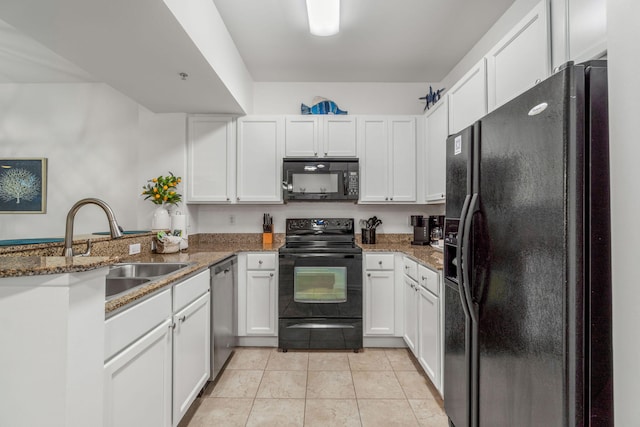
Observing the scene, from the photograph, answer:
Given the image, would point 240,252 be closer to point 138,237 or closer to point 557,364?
point 138,237

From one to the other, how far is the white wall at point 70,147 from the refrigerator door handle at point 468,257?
3.24 m

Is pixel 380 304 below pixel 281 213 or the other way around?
below

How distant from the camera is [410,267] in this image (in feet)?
8.41

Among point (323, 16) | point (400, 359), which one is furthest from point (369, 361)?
point (323, 16)

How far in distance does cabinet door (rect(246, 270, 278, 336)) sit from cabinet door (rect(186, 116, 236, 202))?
0.87 m

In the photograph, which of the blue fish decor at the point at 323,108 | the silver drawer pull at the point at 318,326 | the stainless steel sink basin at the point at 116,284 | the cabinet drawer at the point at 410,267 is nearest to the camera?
the stainless steel sink basin at the point at 116,284

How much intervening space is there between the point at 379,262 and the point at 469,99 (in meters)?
1.48

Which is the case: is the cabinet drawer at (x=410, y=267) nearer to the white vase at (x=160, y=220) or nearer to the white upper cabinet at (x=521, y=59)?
the white upper cabinet at (x=521, y=59)

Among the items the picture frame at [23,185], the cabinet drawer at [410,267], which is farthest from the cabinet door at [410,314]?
the picture frame at [23,185]

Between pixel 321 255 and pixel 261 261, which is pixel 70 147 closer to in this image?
pixel 261 261

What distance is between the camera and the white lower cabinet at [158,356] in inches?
45.0

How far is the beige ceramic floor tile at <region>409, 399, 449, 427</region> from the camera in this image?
1.83 m

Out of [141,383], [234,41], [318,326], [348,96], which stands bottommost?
[318,326]

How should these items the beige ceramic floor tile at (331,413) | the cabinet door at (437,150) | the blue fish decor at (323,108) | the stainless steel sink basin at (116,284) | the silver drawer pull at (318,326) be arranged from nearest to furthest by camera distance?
the stainless steel sink basin at (116,284)
the beige ceramic floor tile at (331,413)
the cabinet door at (437,150)
the silver drawer pull at (318,326)
the blue fish decor at (323,108)
